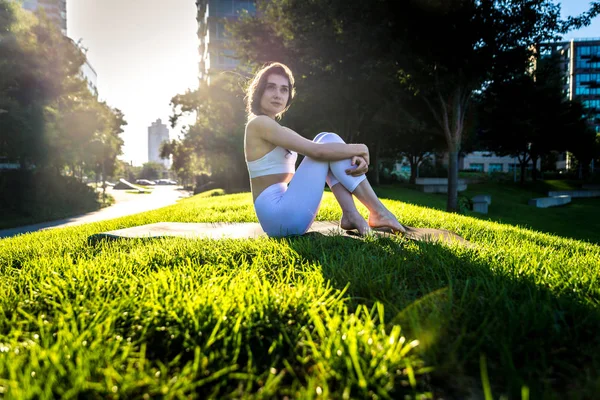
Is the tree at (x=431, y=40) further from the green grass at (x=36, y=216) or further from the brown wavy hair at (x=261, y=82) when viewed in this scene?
the green grass at (x=36, y=216)

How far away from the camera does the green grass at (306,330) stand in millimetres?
1224

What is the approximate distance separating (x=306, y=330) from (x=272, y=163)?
2465 mm

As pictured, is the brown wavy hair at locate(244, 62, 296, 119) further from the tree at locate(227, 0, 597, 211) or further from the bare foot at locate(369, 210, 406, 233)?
the tree at locate(227, 0, 597, 211)

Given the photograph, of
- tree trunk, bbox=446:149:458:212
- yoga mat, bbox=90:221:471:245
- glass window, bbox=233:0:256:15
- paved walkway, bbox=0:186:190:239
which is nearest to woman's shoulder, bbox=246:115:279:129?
yoga mat, bbox=90:221:471:245

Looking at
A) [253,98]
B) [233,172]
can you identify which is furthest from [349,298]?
[233,172]

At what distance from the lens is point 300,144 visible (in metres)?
3.45

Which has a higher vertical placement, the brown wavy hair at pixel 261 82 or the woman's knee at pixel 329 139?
the brown wavy hair at pixel 261 82

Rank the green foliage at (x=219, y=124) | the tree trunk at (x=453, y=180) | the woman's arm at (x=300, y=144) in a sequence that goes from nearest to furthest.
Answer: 1. the woman's arm at (x=300, y=144)
2. the tree trunk at (x=453, y=180)
3. the green foliage at (x=219, y=124)

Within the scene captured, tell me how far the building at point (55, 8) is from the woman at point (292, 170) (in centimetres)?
10201

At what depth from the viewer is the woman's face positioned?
3.87 m

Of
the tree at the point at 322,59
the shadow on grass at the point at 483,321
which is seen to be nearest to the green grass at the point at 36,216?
the tree at the point at 322,59

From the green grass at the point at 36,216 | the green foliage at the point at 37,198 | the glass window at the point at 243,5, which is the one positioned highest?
the glass window at the point at 243,5

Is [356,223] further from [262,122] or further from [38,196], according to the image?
[38,196]

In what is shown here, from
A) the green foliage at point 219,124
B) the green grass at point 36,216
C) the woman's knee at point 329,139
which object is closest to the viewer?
the woman's knee at point 329,139
